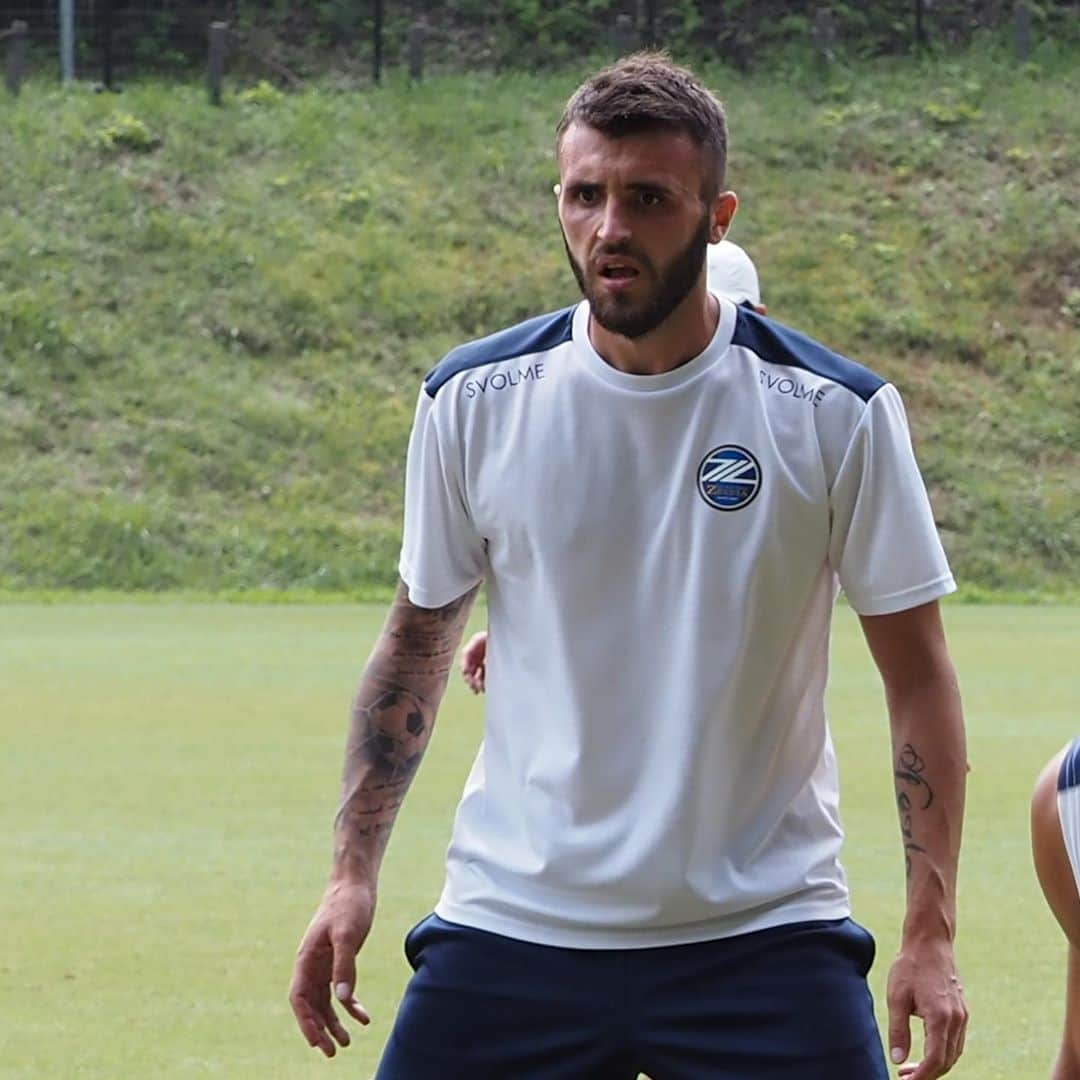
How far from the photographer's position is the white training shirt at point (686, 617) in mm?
3688

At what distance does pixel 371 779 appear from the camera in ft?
13.6

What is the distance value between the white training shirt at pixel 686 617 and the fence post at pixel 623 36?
2964 cm

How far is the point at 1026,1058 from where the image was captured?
6230 millimetres

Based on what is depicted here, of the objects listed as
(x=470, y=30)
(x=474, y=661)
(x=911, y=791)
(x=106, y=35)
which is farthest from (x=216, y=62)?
(x=911, y=791)

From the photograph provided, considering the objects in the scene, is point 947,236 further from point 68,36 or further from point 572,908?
point 572,908

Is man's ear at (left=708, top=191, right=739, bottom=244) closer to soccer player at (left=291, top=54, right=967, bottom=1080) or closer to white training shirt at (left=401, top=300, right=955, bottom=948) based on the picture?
soccer player at (left=291, top=54, right=967, bottom=1080)

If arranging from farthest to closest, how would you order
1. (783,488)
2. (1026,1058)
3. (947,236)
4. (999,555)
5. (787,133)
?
1. (787,133)
2. (947,236)
3. (999,555)
4. (1026,1058)
5. (783,488)

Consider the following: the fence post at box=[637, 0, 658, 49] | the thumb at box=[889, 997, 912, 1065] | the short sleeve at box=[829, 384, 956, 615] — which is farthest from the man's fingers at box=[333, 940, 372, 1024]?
the fence post at box=[637, 0, 658, 49]

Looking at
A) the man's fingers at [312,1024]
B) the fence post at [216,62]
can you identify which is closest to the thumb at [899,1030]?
the man's fingers at [312,1024]

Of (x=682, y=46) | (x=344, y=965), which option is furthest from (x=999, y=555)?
(x=344, y=965)

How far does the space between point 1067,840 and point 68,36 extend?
3165cm

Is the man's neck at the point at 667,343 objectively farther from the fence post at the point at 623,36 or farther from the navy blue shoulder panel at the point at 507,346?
the fence post at the point at 623,36

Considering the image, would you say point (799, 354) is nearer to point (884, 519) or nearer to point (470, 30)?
point (884, 519)

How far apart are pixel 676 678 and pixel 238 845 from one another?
578 centimetres
